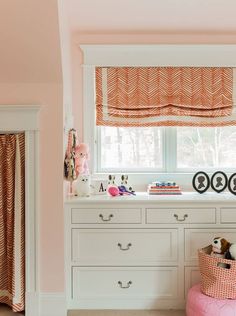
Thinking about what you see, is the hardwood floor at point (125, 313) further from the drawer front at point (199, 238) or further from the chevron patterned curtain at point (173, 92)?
the chevron patterned curtain at point (173, 92)

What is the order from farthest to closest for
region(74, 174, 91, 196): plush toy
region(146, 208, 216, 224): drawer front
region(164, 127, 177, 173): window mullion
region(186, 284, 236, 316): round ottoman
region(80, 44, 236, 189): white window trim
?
region(164, 127, 177, 173): window mullion, region(80, 44, 236, 189): white window trim, region(74, 174, 91, 196): plush toy, region(146, 208, 216, 224): drawer front, region(186, 284, 236, 316): round ottoman

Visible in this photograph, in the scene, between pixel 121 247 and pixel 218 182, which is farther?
pixel 218 182

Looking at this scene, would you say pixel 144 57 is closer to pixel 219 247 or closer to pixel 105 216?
pixel 105 216

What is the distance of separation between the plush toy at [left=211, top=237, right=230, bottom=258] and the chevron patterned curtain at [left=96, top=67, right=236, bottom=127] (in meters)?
1.18

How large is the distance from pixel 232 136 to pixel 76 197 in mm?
1566

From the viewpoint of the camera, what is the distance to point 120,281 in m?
2.83

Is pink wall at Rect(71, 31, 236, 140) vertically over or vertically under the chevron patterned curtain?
over

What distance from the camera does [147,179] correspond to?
135 inches

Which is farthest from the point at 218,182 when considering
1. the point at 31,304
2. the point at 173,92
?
the point at 31,304

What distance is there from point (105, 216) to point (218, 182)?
107cm

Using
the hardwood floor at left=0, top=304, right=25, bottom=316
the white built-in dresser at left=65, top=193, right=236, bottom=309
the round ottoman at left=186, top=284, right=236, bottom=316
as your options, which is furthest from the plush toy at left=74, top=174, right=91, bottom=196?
the round ottoman at left=186, top=284, right=236, bottom=316

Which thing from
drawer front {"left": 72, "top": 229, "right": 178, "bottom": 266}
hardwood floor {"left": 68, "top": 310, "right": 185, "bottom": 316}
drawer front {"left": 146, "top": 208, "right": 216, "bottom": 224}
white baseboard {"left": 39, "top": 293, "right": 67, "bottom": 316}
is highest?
drawer front {"left": 146, "top": 208, "right": 216, "bottom": 224}

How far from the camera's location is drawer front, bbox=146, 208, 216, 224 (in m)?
2.82

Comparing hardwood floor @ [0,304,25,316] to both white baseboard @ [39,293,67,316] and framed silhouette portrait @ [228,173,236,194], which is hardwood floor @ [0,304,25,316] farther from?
framed silhouette portrait @ [228,173,236,194]
